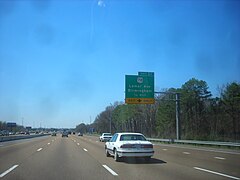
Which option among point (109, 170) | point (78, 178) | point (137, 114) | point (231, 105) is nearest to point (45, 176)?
point (78, 178)

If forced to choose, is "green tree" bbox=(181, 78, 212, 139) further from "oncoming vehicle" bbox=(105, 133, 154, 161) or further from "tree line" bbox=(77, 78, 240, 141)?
"oncoming vehicle" bbox=(105, 133, 154, 161)

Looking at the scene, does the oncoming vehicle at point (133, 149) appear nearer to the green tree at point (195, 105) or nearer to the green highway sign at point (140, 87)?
the green highway sign at point (140, 87)

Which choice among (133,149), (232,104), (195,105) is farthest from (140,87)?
(195,105)

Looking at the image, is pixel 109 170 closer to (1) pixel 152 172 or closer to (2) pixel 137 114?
(1) pixel 152 172

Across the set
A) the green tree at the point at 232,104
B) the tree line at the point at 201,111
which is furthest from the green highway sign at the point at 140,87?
the green tree at the point at 232,104

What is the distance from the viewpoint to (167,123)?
3228 inches

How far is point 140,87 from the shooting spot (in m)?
39.6

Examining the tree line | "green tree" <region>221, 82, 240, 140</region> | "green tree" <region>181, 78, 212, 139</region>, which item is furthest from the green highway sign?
"green tree" <region>181, 78, 212, 139</region>

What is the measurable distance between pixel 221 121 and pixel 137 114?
110ft

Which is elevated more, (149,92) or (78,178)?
(149,92)

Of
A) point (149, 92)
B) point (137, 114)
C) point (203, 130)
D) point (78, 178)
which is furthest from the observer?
point (137, 114)

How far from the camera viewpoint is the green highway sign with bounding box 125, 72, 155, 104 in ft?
129

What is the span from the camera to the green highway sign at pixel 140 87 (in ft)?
129

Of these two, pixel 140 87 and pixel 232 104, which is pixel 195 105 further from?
pixel 140 87
